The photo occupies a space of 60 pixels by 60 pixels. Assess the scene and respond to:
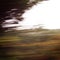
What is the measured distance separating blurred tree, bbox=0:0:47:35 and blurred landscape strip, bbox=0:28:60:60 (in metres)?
0.15

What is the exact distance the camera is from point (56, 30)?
1.73 meters

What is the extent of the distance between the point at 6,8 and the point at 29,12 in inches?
9.4

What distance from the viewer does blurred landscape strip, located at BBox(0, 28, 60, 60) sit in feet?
5.54

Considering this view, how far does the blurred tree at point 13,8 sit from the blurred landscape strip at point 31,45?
0.50ft

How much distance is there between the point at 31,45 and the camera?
68.0 inches

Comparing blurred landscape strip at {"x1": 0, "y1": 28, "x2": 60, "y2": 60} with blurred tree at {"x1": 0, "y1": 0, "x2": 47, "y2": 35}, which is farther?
blurred tree at {"x1": 0, "y1": 0, "x2": 47, "y2": 35}

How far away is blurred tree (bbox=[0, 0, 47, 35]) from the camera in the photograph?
1822 millimetres

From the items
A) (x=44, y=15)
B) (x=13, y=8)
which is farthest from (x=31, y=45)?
(x=13, y=8)

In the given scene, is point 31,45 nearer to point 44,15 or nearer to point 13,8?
point 44,15

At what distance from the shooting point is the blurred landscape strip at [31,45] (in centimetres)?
169

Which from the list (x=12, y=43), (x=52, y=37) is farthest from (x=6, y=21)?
(x=52, y=37)

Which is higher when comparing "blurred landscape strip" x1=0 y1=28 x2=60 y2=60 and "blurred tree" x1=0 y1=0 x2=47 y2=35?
"blurred tree" x1=0 y1=0 x2=47 y2=35

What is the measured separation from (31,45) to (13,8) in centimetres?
43

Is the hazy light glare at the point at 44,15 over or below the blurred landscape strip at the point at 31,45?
over
